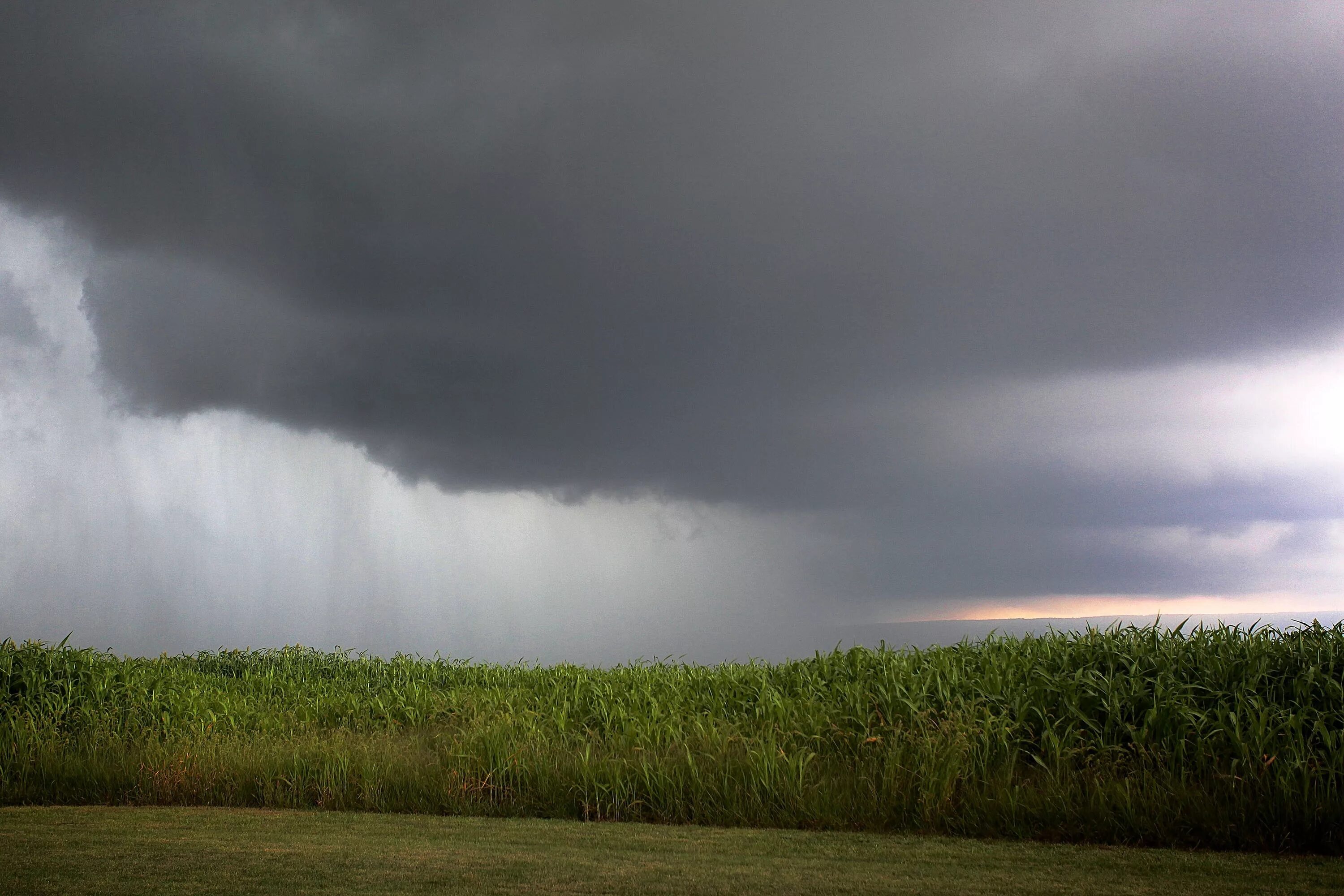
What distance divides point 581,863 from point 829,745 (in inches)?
128

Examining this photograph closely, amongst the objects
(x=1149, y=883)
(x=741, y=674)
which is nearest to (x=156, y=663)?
(x=741, y=674)

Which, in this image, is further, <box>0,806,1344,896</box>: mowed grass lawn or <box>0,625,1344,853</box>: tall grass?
<box>0,625,1344,853</box>: tall grass

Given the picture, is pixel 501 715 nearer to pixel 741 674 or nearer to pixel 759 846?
pixel 741 674

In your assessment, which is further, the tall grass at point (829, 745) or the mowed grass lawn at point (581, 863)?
the tall grass at point (829, 745)

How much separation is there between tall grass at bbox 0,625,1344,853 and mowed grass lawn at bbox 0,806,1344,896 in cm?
41

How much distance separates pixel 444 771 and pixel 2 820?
2.89 metres

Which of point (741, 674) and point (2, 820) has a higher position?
point (741, 674)

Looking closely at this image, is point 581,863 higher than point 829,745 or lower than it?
lower

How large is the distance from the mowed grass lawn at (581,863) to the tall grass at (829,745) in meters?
0.41

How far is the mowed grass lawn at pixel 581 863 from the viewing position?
430 centimetres

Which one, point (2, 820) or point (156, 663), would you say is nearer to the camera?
point (2, 820)

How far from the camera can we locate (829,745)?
294 inches

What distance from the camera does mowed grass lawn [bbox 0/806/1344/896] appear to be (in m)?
4.30

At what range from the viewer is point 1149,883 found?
445 centimetres
